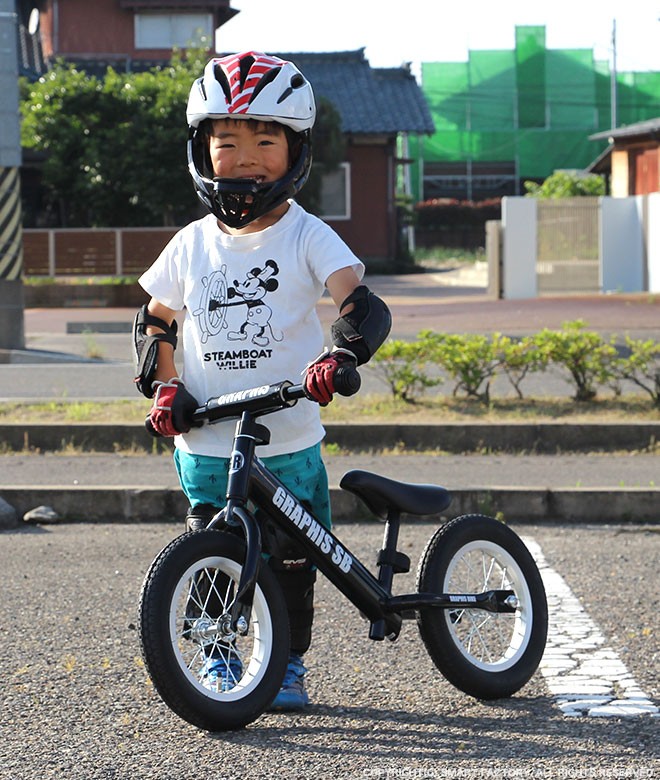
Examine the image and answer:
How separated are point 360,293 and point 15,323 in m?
13.0

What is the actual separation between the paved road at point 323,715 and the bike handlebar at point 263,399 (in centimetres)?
83

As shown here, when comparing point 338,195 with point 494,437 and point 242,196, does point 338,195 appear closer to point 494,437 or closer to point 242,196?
point 494,437

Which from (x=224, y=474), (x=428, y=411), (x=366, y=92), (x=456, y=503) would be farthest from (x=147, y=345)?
(x=366, y=92)

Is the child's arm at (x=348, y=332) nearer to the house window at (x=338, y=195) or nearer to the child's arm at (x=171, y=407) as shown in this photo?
the child's arm at (x=171, y=407)

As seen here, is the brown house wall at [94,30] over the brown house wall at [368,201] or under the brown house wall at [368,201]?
over

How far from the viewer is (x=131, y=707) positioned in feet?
13.2

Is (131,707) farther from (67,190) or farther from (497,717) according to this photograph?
(67,190)

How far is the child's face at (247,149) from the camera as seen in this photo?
12.8 ft

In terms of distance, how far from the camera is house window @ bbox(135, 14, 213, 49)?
136 feet

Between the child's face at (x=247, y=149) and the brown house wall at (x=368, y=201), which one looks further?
the brown house wall at (x=368, y=201)

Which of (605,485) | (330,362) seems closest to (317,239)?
(330,362)

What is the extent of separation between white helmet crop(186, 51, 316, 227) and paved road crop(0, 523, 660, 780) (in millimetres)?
1377

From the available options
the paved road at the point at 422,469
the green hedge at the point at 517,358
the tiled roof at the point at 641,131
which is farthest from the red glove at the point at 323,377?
the tiled roof at the point at 641,131

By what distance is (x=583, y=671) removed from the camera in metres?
4.40
